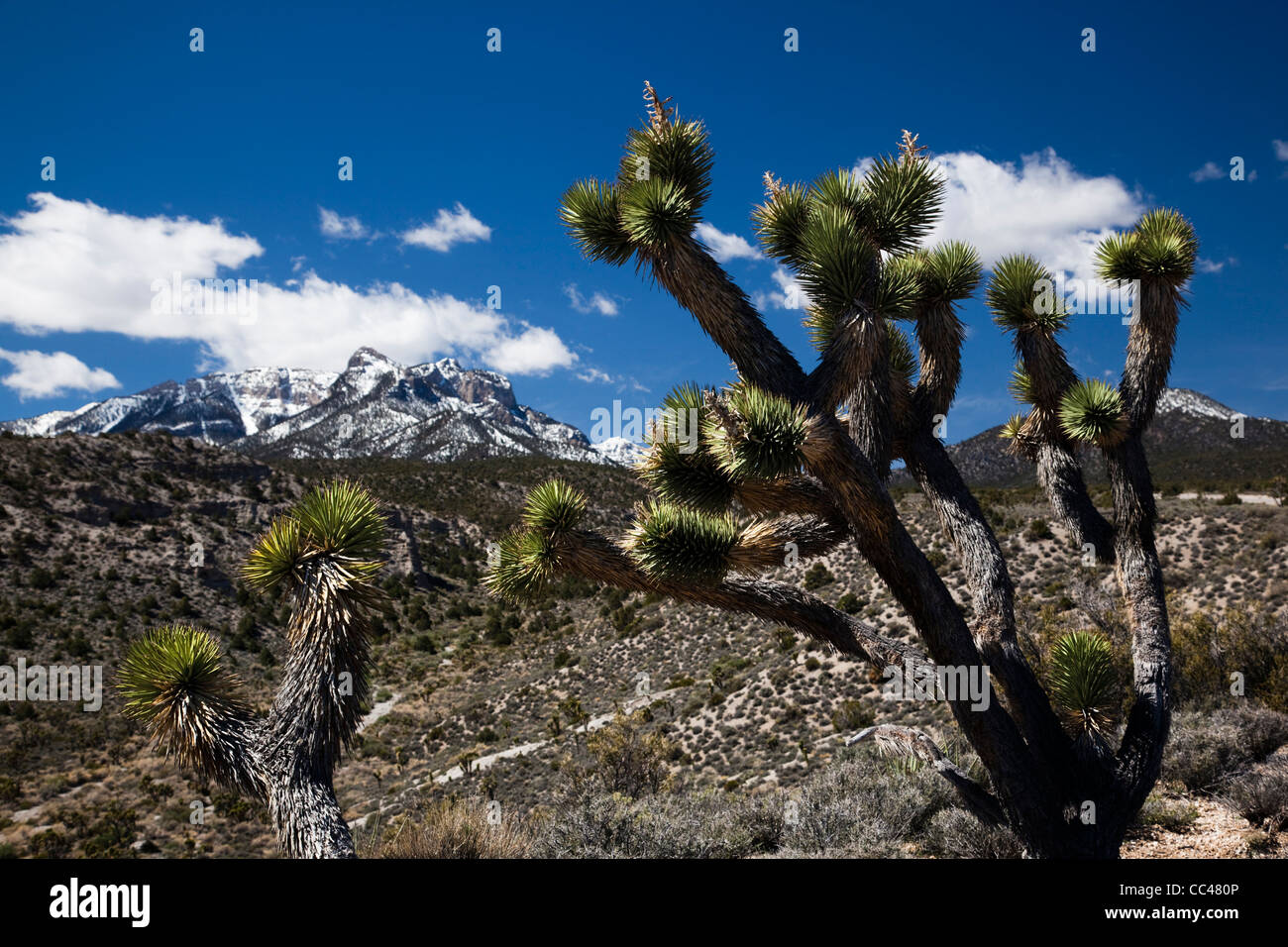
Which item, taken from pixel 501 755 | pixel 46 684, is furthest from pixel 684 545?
pixel 46 684

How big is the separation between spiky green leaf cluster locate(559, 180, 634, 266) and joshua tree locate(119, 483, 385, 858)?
301 cm

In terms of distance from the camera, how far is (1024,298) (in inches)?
258

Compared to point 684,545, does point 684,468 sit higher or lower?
higher

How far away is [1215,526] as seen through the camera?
23484 mm

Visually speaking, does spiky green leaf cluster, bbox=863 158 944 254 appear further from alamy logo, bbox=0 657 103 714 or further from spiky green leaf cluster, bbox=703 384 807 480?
alamy logo, bbox=0 657 103 714

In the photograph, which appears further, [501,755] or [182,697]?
[501,755]

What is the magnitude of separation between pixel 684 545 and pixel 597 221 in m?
2.58

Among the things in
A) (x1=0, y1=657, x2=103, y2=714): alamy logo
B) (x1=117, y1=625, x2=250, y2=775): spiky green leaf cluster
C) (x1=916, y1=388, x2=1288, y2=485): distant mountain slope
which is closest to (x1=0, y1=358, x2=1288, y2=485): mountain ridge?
(x1=916, y1=388, x2=1288, y2=485): distant mountain slope

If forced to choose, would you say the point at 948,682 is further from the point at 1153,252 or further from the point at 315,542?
the point at 315,542
